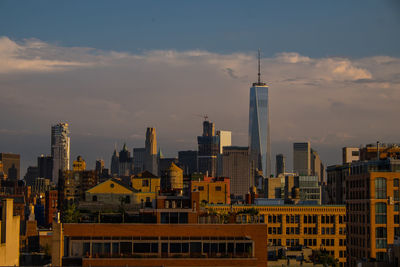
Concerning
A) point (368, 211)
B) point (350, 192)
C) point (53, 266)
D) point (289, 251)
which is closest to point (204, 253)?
point (53, 266)

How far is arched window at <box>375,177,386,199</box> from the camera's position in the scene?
183500mm

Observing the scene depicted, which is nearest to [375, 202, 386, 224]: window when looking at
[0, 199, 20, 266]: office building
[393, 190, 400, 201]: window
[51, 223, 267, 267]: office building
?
[393, 190, 400, 201]: window

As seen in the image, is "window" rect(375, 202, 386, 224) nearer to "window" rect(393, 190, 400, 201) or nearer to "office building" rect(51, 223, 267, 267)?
"window" rect(393, 190, 400, 201)

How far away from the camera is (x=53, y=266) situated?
104 metres

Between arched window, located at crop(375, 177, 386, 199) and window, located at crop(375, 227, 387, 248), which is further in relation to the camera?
arched window, located at crop(375, 177, 386, 199)

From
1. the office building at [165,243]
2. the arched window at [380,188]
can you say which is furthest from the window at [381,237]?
the office building at [165,243]

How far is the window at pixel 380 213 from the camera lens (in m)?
182

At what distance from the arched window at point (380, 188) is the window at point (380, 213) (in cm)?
187

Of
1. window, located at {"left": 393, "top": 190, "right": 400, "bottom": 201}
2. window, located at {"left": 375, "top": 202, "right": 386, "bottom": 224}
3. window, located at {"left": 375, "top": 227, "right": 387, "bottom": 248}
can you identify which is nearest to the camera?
window, located at {"left": 375, "top": 227, "right": 387, "bottom": 248}

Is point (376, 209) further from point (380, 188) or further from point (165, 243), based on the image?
point (165, 243)

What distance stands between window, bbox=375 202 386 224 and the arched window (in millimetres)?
1871

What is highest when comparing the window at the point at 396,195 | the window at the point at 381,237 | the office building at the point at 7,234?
the window at the point at 396,195

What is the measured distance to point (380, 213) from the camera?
182375 millimetres

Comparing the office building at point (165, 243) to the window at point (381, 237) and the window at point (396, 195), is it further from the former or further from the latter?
the window at point (396, 195)
